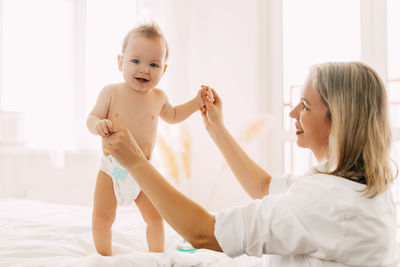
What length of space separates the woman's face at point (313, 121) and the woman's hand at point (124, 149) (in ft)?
1.47

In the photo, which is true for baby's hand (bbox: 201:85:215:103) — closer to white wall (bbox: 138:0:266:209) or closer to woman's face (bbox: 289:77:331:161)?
woman's face (bbox: 289:77:331:161)

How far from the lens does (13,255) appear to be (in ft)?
3.59

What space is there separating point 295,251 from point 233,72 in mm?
2503

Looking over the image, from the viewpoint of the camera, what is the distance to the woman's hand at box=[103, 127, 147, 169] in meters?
0.92

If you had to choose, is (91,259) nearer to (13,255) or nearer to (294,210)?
(13,255)

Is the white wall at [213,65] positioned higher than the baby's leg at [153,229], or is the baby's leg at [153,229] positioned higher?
the white wall at [213,65]

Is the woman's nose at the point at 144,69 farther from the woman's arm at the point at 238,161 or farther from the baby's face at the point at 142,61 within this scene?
the woman's arm at the point at 238,161

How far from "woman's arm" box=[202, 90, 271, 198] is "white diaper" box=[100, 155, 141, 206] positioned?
36 centimetres

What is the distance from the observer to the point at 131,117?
1.16m

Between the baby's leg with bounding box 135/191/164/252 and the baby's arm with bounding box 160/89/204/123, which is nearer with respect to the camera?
the baby's leg with bounding box 135/191/164/252

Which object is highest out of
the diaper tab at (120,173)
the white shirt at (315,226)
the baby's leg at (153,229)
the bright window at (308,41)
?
the bright window at (308,41)

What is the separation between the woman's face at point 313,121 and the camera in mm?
953

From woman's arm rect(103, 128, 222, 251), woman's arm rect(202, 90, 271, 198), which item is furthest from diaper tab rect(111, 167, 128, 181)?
woman's arm rect(202, 90, 271, 198)

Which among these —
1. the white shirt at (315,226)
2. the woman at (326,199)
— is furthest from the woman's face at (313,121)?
the white shirt at (315,226)
